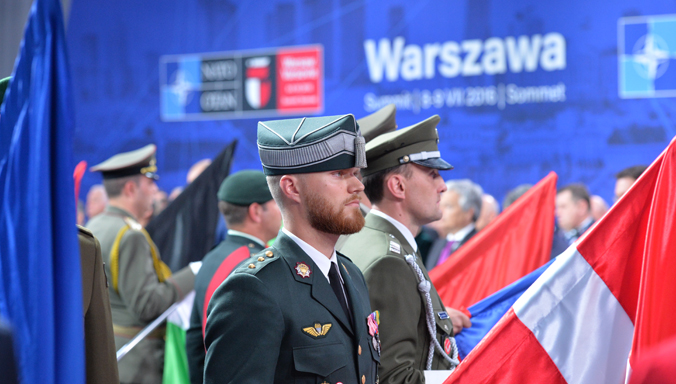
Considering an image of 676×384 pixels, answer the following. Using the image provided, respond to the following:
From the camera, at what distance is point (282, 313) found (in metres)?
1.37

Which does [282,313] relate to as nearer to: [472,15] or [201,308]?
[201,308]

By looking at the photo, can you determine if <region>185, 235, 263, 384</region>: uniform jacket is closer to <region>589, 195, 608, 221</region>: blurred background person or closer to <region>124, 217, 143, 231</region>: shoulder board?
<region>124, 217, 143, 231</region>: shoulder board

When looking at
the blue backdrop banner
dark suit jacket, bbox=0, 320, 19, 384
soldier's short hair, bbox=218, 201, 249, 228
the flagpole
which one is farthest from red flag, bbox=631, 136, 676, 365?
the blue backdrop banner

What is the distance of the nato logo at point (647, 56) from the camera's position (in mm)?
6156

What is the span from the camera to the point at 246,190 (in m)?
2.85

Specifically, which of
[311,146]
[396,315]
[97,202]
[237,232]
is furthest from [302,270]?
[97,202]

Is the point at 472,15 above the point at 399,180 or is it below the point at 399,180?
above

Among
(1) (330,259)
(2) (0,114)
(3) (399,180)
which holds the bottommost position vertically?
(1) (330,259)

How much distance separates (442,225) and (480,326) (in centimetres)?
258

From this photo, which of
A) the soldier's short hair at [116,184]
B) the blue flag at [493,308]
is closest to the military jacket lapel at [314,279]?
the blue flag at [493,308]

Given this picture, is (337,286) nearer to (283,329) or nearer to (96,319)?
(283,329)

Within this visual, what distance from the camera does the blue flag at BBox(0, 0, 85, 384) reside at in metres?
0.91

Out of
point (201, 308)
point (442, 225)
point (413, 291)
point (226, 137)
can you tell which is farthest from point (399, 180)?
point (226, 137)

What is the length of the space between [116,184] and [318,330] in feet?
7.26
